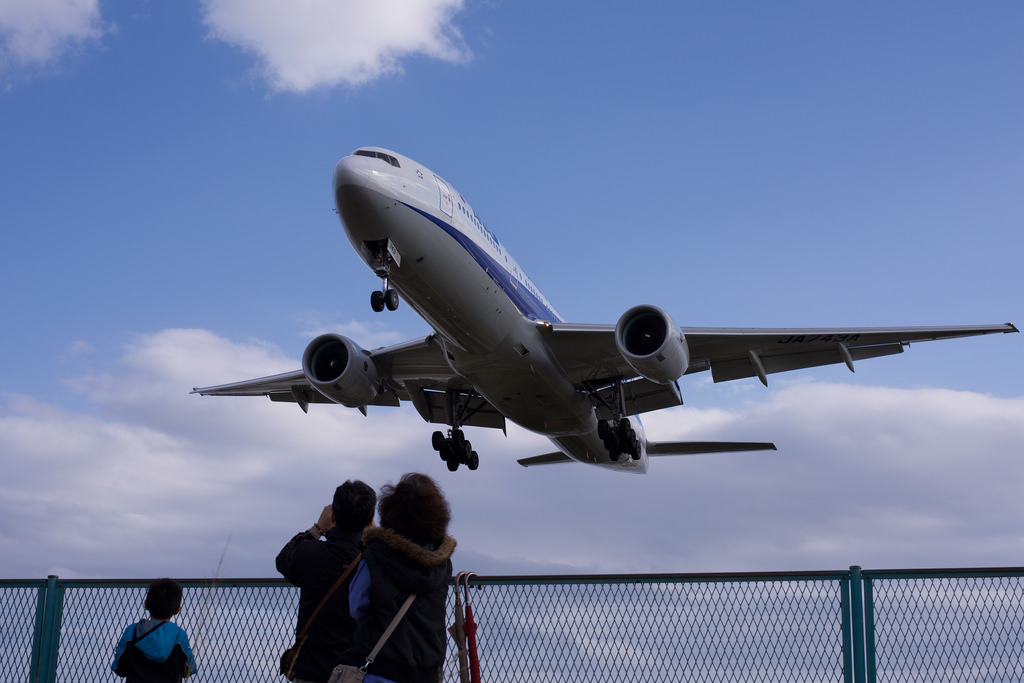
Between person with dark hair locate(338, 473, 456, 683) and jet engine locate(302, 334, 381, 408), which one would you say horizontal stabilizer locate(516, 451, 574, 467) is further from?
person with dark hair locate(338, 473, 456, 683)

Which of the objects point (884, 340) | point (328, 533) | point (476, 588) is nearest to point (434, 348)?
point (884, 340)

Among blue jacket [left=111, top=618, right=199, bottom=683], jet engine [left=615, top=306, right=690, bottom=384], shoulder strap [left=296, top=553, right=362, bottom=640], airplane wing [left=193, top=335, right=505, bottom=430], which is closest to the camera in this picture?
shoulder strap [left=296, top=553, right=362, bottom=640]

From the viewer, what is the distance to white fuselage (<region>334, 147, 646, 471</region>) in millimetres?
14547

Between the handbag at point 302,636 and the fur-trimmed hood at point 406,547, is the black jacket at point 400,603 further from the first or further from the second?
the handbag at point 302,636

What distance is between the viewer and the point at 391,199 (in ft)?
47.6

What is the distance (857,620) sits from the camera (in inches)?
249

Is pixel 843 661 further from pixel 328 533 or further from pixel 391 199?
pixel 391 199

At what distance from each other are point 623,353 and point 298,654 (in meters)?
12.2

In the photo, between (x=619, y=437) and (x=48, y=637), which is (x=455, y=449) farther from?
(x=48, y=637)

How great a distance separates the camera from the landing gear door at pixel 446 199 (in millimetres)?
15734

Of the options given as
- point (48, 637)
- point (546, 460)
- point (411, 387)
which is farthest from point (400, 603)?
point (546, 460)

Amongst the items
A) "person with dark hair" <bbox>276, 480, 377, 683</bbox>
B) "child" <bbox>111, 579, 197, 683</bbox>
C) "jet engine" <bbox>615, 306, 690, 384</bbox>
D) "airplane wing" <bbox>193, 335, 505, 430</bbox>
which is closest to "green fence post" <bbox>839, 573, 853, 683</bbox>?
"person with dark hair" <bbox>276, 480, 377, 683</bbox>

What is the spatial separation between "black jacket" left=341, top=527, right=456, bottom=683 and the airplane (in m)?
10.8

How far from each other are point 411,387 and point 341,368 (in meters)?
2.49
